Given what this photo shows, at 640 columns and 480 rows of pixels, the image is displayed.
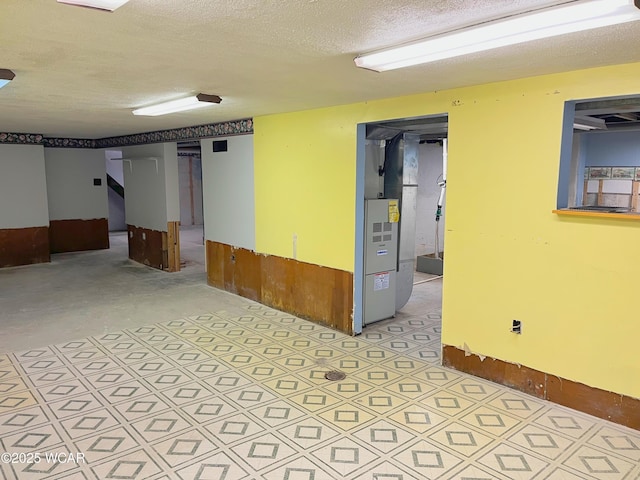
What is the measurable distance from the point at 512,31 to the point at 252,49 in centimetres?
135

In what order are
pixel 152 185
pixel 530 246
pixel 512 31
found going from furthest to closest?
pixel 152 185 → pixel 530 246 → pixel 512 31

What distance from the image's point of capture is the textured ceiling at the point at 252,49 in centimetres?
194

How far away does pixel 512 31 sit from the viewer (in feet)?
6.99

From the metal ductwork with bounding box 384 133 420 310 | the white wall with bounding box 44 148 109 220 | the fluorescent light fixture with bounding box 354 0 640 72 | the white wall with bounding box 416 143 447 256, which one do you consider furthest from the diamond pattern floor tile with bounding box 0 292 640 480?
the white wall with bounding box 44 148 109 220

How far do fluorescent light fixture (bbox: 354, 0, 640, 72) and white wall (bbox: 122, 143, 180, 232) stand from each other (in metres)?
5.73

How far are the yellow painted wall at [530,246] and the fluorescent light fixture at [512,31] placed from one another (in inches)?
42.3

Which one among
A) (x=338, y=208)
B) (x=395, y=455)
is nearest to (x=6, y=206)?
(x=338, y=208)

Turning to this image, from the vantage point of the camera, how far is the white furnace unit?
16.1 feet

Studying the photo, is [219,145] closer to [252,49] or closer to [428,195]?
[252,49]

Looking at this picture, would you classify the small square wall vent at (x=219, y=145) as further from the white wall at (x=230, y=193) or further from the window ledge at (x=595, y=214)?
the window ledge at (x=595, y=214)

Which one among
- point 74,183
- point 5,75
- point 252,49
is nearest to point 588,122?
point 252,49

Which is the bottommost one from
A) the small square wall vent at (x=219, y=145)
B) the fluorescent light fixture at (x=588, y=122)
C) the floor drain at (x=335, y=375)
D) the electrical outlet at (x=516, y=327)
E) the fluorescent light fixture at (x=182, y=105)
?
the floor drain at (x=335, y=375)

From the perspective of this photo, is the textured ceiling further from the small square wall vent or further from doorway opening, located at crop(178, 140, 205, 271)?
doorway opening, located at crop(178, 140, 205, 271)

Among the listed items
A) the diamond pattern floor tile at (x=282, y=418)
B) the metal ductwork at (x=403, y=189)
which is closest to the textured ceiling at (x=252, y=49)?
the metal ductwork at (x=403, y=189)
